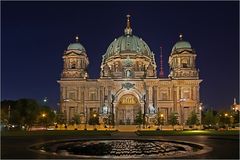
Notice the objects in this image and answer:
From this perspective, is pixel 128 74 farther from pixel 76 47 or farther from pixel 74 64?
pixel 76 47

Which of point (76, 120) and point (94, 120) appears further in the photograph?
point (94, 120)

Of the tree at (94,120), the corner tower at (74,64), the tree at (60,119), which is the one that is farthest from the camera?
the corner tower at (74,64)

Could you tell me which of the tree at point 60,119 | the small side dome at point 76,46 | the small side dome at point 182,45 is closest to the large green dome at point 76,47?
the small side dome at point 76,46

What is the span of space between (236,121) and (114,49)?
39.8 meters

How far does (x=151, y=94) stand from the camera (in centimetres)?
8706

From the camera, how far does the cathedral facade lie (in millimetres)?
86438

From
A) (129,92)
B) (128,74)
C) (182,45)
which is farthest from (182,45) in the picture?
(129,92)

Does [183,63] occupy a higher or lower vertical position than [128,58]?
lower

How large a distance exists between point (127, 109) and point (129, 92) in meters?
4.53

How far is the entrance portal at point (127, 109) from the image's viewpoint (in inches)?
3521

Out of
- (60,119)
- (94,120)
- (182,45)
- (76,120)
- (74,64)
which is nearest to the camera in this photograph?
(76,120)

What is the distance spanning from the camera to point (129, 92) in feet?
292

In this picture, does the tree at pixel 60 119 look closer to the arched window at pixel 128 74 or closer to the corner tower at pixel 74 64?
the corner tower at pixel 74 64

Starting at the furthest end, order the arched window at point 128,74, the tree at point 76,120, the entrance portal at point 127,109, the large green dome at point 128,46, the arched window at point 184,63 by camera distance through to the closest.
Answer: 1. the large green dome at point 128,46
2. the arched window at point 128,74
3. the arched window at point 184,63
4. the entrance portal at point 127,109
5. the tree at point 76,120
